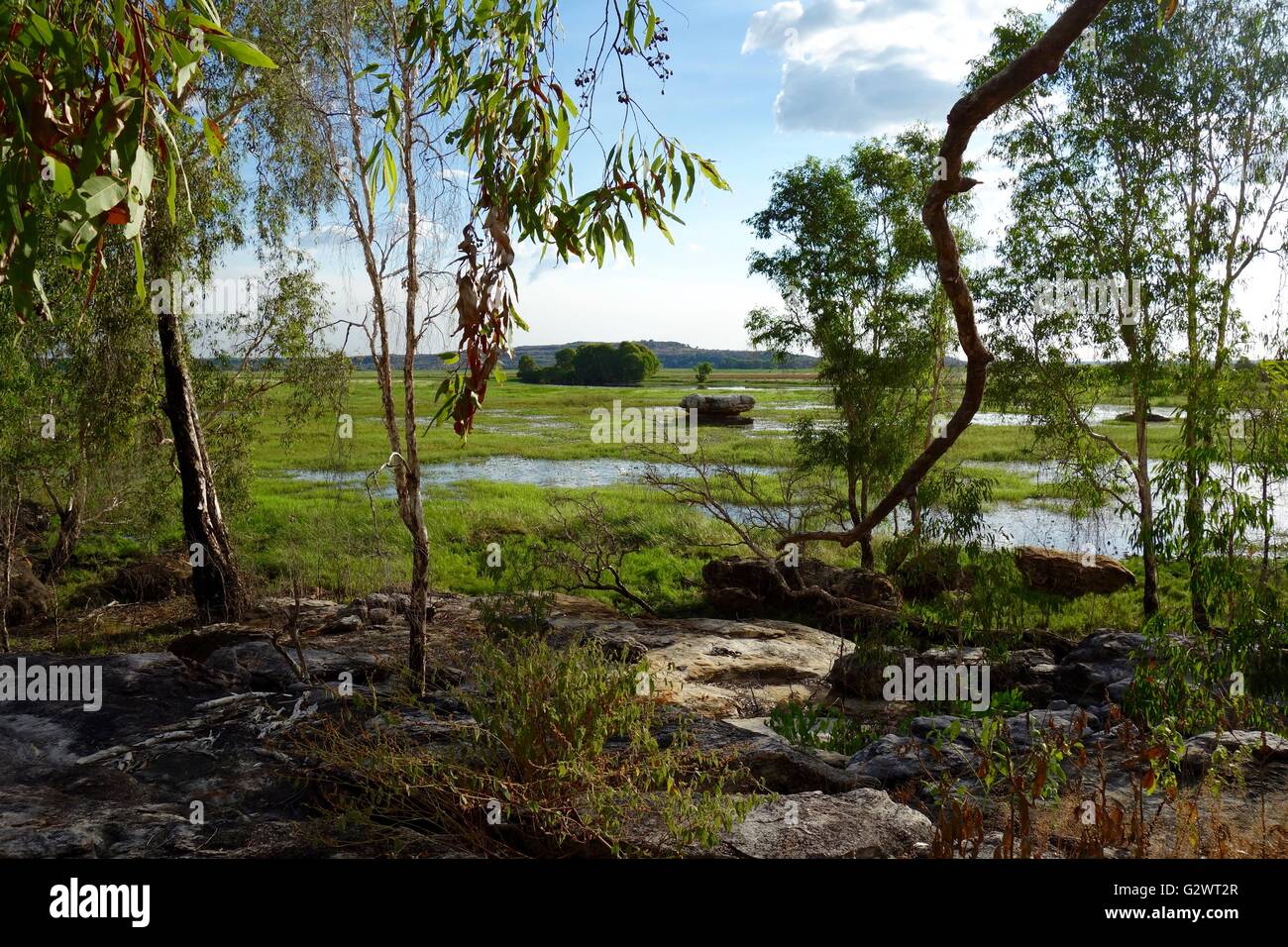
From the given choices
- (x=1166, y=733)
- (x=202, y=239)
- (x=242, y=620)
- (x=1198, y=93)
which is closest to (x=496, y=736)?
(x=1166, y=733)

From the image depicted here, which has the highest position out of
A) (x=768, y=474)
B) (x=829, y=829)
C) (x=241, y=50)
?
(x=241, y=50)

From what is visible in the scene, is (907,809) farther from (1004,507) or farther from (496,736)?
(1004,507)

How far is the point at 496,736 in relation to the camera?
4172 millimetres

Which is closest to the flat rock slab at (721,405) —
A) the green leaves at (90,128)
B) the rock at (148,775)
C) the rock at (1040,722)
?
the rock at (1040,722)

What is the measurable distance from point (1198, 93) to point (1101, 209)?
1.80 m

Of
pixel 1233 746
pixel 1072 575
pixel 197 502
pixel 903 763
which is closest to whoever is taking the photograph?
pixel 1233 746

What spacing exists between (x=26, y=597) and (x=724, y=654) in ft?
29.4

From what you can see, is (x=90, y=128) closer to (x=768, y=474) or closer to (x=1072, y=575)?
(x=1072, y=575)

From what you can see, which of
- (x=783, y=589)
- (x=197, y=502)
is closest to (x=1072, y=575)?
(x=783, y=589)

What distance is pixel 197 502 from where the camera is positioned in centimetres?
1181

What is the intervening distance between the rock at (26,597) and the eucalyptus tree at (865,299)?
1078 cm

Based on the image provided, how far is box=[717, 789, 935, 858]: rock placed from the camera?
12.7ft

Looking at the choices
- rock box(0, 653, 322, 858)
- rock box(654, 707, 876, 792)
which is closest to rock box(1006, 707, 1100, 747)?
rock box(654, 707, 876, 792)

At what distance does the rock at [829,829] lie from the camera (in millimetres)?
3865
